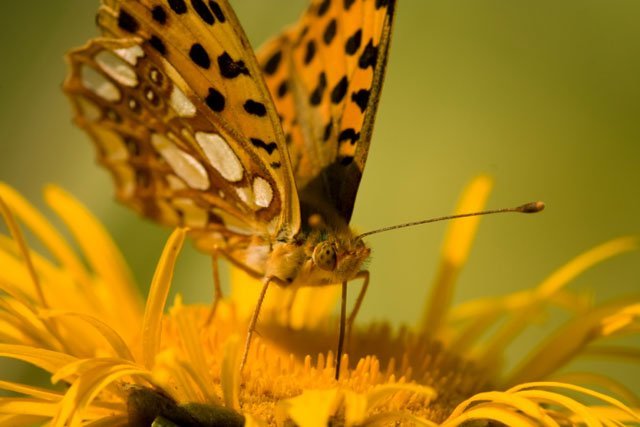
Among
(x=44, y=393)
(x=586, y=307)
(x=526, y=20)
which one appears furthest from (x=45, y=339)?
(x=526, y=20)

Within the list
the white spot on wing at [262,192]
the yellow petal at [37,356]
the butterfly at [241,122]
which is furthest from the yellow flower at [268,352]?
the white spot on wing at [262,192]

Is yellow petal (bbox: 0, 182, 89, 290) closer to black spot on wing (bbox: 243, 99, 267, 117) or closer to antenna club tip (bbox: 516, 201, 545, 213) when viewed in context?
black spot on wing (bbox: 243, 99, 267, 117)

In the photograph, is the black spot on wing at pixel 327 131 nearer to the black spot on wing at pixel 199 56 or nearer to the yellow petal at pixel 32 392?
the black spot on wing at pixel 199 56

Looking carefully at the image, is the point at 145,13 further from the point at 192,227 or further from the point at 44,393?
the point at 44,393

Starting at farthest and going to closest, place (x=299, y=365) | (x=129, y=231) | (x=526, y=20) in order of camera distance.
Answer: (x=526, y=20)
(x=129, y=231)
(x=299, y=365)

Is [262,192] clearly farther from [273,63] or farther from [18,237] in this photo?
[273,63]

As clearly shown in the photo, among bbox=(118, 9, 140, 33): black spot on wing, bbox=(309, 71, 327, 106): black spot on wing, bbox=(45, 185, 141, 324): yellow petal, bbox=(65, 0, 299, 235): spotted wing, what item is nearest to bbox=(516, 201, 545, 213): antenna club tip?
bbox=(65, 0, 299, 235): spotted wing
